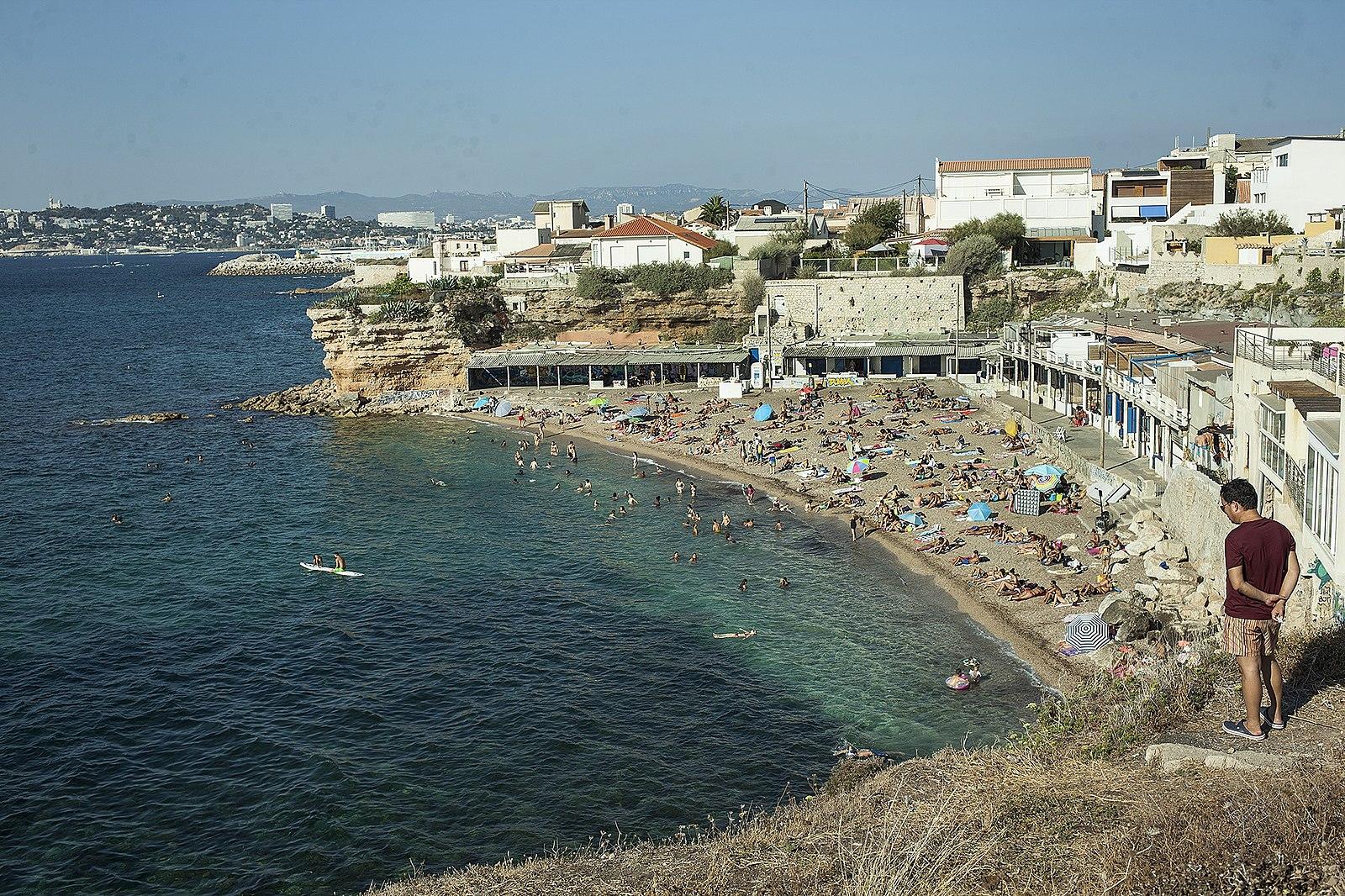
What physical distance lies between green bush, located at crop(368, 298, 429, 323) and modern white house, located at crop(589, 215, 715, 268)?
10.7 m

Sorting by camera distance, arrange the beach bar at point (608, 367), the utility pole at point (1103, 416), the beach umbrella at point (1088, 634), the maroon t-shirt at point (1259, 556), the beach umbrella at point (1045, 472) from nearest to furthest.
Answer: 1. the maroon t-shirt at point (1259, 556)
2. the beach umbrella at point (1088, 634)
3. the utility pole at point (1103, 416)
4. the beach umbrella at point (1045, 472)
5. the beach bar at point (608, 367)

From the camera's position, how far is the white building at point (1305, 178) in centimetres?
4656

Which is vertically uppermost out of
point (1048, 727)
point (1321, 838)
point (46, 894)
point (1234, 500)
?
point (1234, 500)

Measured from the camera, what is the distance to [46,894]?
573 inches

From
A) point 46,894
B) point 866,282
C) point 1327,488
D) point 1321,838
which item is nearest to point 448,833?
point 46,894

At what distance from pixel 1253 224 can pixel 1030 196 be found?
1814 centimetres


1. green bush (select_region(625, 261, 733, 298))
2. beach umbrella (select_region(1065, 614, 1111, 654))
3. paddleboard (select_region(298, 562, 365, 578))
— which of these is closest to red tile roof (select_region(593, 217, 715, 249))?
green bush (select_region(625, 261, 733, 298))

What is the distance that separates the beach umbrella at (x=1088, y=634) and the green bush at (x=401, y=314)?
39.4 m

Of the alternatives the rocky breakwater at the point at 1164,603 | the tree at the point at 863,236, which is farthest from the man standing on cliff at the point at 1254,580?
the tree at the point at 863,236

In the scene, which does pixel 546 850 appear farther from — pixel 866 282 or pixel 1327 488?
pixel 866 282

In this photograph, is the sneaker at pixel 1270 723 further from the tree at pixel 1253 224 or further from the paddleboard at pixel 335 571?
the tree at pixel 1253 224

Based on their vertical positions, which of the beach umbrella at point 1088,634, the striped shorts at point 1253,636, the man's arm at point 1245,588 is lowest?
the beach umbrella at point 1088,634

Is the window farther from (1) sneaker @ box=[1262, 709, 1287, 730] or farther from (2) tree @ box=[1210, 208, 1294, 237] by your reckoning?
(2) tree @ box=[1210, 208, 1294, 237]

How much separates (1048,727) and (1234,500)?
15.0ft
